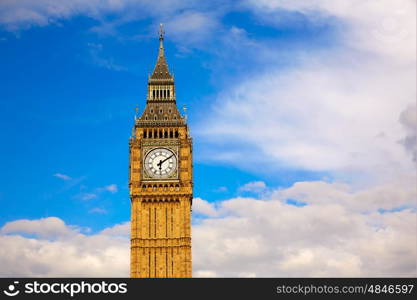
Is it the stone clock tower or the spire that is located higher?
the spire

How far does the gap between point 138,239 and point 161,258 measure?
3.91 meters

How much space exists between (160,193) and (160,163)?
4271 millimetres

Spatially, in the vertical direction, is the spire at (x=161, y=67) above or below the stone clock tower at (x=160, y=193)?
above

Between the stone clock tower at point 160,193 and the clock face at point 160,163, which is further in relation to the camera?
the clock face at point 160,163

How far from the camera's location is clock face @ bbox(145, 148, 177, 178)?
115m

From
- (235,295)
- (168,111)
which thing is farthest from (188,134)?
(235,295)

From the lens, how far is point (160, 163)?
379 ft

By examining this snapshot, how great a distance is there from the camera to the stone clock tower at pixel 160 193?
111625 millimetres

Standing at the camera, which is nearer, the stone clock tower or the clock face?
the stone clock tower

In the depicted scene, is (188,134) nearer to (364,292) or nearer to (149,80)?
(149,80)

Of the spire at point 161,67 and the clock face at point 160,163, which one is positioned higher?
the spire at point 161,67

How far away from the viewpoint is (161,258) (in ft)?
367

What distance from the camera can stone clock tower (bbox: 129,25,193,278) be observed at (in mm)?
111625

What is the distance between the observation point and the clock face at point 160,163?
4532 inches
